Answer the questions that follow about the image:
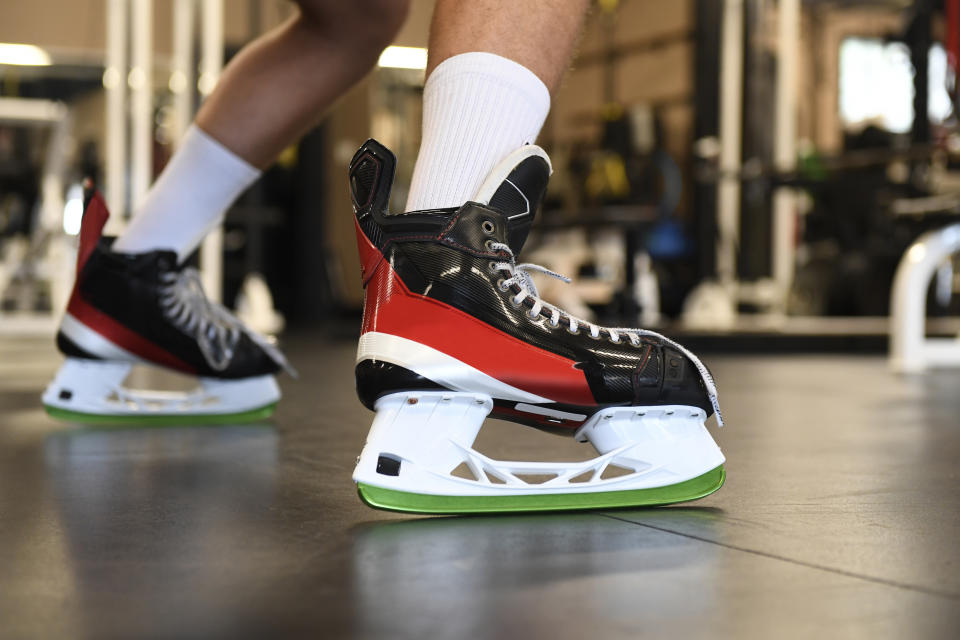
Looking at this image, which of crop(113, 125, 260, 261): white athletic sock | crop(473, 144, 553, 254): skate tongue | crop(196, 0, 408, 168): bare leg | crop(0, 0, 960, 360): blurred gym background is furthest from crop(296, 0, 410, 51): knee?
crop(0, 0, 960, 360): blurred gym background

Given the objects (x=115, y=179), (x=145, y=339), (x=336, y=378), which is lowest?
(x=336, y=378)

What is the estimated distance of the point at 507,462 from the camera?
706 mm

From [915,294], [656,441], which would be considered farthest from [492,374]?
[915,294]

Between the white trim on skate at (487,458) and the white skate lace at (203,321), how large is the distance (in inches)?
21.5

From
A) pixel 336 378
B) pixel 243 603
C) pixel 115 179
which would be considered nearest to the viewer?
pixel 243 603

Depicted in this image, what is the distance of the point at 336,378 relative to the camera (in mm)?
2111

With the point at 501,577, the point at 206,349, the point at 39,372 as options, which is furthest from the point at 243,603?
the point at 39,372

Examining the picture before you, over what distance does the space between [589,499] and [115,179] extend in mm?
3650

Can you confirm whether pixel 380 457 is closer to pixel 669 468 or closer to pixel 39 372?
pixel 669 468

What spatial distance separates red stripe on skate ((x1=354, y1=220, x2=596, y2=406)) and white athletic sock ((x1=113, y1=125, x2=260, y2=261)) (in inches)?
23.6

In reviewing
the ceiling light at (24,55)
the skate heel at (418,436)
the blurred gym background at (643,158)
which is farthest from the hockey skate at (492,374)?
the ceiling light at (24,55)

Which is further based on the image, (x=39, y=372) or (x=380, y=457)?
(x=39, y=372)

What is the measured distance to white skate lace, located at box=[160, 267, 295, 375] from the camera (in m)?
1.21

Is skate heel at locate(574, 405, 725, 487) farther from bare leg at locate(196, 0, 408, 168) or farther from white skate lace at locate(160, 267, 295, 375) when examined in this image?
bare leg at locate(196, 0, 408, 168)
